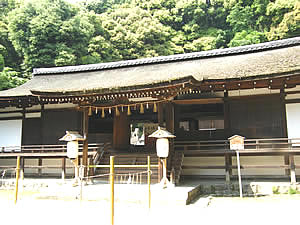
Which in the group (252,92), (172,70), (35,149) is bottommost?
(35,149)

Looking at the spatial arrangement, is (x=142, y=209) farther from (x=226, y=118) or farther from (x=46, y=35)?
(x=46, y=35)

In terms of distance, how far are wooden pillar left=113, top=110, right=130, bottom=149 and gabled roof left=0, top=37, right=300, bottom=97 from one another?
2.12m

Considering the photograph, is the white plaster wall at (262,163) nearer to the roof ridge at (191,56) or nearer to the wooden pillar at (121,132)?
the wooden pillar at (121,132)

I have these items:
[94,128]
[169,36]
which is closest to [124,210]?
[94,128]

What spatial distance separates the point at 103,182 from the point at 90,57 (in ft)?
66.1

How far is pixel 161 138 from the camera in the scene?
339 inches

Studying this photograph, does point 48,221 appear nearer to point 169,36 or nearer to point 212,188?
point 212,188

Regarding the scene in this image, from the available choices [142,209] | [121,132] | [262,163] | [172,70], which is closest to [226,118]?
[262,163]

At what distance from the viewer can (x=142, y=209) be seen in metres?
6.62

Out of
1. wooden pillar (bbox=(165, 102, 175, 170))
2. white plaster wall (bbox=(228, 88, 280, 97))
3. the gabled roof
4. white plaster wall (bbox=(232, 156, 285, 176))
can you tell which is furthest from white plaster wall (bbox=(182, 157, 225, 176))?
the gabled roof

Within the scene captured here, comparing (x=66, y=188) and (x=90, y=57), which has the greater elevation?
(x=90, y=57)

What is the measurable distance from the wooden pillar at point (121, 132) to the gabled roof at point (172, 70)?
212 cm

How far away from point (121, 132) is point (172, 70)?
13.2 ft

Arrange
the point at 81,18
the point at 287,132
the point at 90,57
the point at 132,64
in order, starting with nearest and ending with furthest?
1. the point at 287,132
2. the point at 132,64
3. the point at 90,57
4. the point at 81,18
